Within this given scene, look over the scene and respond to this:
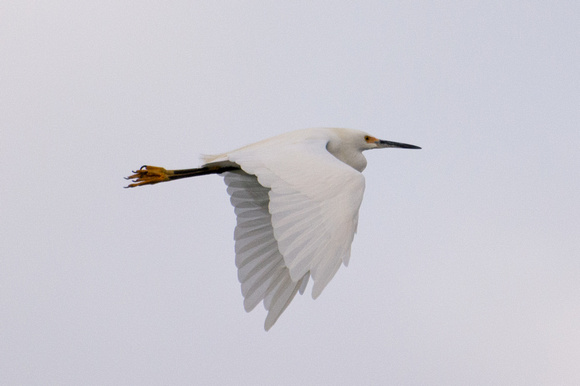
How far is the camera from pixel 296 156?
23.1 feet

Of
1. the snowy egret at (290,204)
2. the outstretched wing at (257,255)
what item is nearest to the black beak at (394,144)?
the snowy egret at (290,204)

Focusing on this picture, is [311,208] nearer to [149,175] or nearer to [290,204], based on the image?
[290,204]

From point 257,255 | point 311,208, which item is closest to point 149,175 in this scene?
point 257,255

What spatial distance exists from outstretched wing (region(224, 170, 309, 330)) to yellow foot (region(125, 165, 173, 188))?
62 centimetres

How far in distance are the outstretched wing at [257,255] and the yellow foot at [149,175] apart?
62 cm

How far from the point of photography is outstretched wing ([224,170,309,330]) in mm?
7500

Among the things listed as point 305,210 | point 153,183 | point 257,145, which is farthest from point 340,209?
point 153,183

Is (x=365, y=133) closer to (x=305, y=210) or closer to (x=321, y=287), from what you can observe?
(x=305, y=210)

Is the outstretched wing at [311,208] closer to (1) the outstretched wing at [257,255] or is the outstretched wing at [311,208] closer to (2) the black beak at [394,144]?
(1) the outstretched wing at [257,255]

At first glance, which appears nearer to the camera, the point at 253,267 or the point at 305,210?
the point at 305,210

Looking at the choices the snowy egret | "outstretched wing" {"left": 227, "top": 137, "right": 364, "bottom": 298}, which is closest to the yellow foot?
the snowy egret

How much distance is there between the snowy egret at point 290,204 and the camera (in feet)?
19.5

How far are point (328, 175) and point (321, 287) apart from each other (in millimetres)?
1135

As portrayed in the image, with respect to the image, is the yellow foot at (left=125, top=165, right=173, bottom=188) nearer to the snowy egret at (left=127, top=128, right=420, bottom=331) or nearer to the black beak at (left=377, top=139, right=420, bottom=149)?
the snowy egret at (left=127, top=128, right=420, bottom=331)
